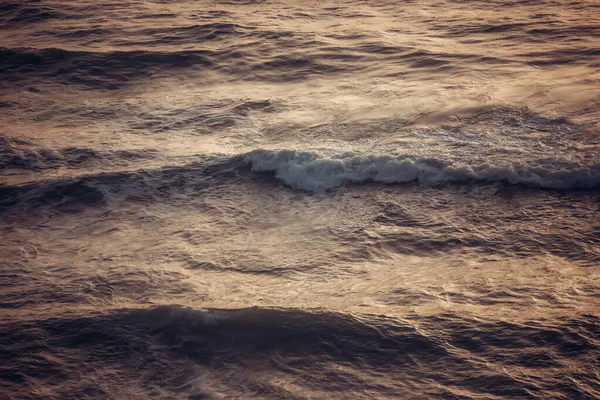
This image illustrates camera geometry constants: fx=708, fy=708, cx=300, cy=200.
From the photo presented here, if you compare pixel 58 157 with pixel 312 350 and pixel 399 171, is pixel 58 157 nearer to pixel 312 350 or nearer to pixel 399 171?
pixel 399 171

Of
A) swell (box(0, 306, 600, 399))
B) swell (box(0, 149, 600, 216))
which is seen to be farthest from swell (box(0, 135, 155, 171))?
swell (box(0, 306, 600, 399))

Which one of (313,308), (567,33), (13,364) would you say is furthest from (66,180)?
(567,33)

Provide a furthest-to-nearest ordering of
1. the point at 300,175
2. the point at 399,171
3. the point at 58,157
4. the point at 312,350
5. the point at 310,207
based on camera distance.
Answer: the point at 58,157, the point at 300,175, the point at 399,171, the point at 310,207, the point at 312,350

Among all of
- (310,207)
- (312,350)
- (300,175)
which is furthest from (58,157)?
(312,350)

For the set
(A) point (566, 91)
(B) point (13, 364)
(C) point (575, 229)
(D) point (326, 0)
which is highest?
(D) point (326, 0)

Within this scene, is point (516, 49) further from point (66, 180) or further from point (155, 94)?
point (66, 180)

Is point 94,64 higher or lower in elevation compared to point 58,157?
higher
